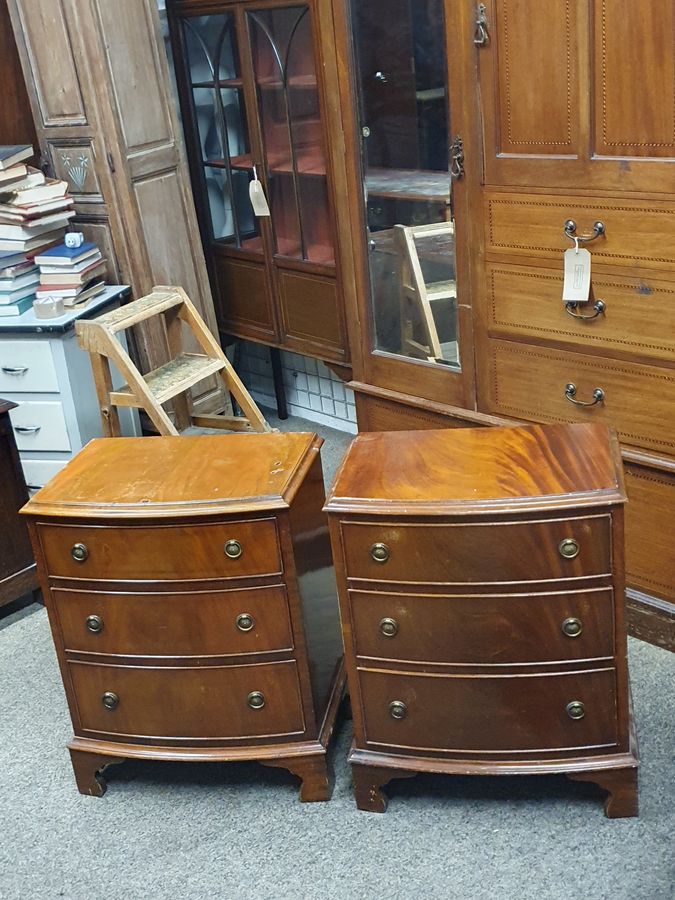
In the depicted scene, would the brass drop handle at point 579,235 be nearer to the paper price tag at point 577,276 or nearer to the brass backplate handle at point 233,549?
the paper price tag at point 577,276

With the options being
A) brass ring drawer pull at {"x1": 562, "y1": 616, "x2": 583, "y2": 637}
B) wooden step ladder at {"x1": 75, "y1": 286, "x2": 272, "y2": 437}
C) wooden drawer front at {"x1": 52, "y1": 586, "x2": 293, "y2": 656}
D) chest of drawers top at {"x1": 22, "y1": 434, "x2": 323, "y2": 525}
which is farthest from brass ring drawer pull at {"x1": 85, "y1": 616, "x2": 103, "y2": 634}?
brass ring drawer pull at {"x1": 562, "y1": 616, "x2": 583, "y2": 637}

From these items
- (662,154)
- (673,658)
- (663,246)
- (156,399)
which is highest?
(662,154)

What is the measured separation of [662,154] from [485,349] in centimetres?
71

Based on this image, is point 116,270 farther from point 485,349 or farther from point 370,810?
point 370,810

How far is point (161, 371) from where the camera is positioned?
9.82 feet

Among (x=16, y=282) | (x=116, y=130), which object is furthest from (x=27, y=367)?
(x=116, y=130)

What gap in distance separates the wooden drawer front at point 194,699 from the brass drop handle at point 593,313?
3.51ft

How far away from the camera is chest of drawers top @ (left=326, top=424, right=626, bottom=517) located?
182 centimetres

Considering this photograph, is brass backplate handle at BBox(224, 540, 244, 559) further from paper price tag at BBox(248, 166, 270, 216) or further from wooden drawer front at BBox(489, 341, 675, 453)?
paper price tag at BBox(248, 166, 270, 216)

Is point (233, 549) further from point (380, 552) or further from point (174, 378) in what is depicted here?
point (174, 378)

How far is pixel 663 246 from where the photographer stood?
7.16 feet

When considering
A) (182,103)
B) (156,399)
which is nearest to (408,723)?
(156,399)

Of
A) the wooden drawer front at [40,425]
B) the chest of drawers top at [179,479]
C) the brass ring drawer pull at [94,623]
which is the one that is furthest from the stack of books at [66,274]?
the brass ring drawer pull at [94,623]

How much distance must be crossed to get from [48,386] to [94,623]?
149 centimetres
